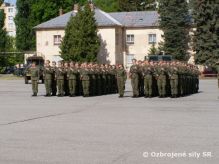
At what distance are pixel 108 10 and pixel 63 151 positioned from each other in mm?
84443

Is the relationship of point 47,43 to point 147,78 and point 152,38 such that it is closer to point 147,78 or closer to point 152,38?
point 152,38

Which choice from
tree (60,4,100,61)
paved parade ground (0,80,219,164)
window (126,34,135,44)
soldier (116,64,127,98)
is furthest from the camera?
window (126,34,135,44)

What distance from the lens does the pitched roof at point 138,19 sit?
7231cm

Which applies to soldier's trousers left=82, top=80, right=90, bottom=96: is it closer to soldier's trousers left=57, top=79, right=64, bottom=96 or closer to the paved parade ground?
soldier's trousers left=57, top=79, right=64, bottom=96

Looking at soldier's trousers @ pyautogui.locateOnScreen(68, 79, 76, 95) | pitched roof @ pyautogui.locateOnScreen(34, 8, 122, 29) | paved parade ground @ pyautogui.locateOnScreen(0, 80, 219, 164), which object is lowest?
paved parade ground @ pyautogui.locateOnScreen(0, 80, 219, 164)

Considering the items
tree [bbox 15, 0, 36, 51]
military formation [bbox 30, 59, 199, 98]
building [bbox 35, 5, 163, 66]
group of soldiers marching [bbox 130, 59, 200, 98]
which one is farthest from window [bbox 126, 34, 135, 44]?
group of soldiers marching [bbox 130, 59, 200, 98]

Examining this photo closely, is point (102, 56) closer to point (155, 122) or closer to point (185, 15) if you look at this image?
point (185, 15)

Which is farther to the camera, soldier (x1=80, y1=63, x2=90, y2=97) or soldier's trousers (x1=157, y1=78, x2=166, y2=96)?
soldier (x1=80, y1=63, x2=90, y2=97)

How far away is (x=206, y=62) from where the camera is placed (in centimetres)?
6031

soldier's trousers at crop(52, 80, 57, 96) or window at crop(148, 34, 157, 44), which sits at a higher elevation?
window at crop(148, 34, 157, 44)

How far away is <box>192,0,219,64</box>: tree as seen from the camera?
60562 mm

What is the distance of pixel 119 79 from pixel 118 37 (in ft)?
147

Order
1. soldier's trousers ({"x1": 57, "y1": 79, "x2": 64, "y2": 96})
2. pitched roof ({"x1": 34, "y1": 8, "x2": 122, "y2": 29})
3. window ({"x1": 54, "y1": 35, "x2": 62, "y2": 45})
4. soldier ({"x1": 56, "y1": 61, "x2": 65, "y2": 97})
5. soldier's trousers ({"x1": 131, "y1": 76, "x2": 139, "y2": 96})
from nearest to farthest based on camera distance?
soldier's trousers ({"x1": 131, "y1": 76, "x2": 139, "y2": 96}), soldier ({"x1": 56, "y1": 61, "x2": 65, "y2": 97}), soldier's trousers ({"x1": 57, "y1": 79, "x2": 64, "y2": 96}), pitched roof ({"x1": 34, "y1": 8, "x2": 122, "y2": 29}), window ({"x1": 54, "y1": 35, "x2": 62, "y2": 45})

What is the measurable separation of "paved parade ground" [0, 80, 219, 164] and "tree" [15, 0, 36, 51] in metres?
69.3
